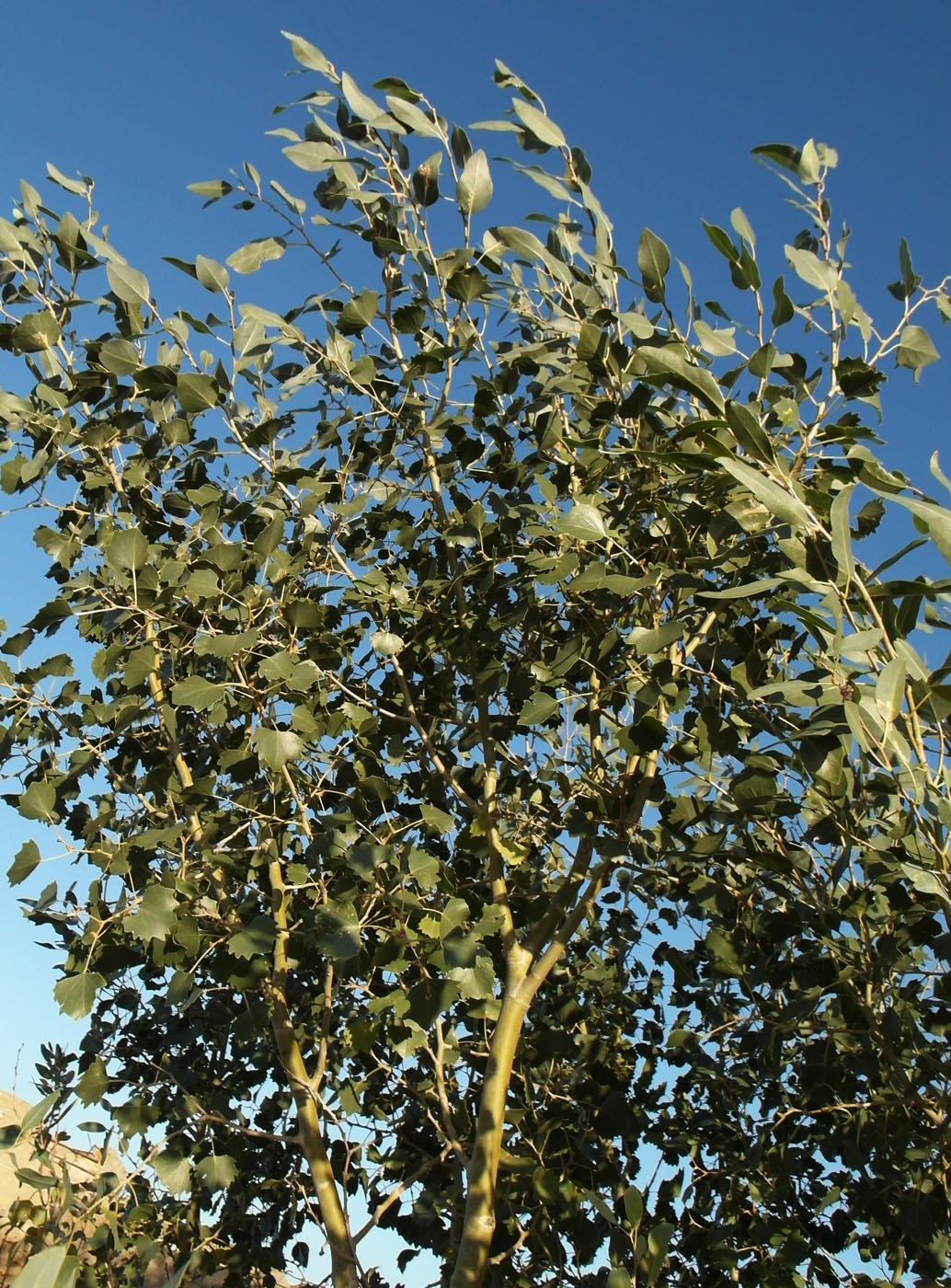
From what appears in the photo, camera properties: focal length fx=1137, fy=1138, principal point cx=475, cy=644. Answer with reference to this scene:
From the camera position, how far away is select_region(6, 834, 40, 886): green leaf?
6.37ft

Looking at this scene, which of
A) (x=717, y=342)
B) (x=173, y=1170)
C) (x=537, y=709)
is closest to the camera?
(x=717, y=342)

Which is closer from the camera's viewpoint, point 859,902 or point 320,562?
point 859,902

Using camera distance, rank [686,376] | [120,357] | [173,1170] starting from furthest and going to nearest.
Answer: [120,357]
[173,1170]
[686,376]

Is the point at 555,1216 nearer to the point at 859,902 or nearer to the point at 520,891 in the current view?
the point at 520,891

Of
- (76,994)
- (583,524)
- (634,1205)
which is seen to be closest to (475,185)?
(583,524)

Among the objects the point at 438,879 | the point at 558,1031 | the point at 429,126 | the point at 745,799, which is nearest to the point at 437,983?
the point at 438,879

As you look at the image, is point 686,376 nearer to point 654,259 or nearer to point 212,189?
point 654,259

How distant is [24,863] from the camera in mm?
1955

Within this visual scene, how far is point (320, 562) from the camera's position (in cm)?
225

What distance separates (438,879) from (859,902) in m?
0.73

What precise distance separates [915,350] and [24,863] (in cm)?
175

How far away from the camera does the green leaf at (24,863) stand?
1942 millimetres

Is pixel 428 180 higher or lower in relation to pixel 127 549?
higher

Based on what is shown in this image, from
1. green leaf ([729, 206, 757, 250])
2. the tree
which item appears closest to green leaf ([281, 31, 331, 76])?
the tree
